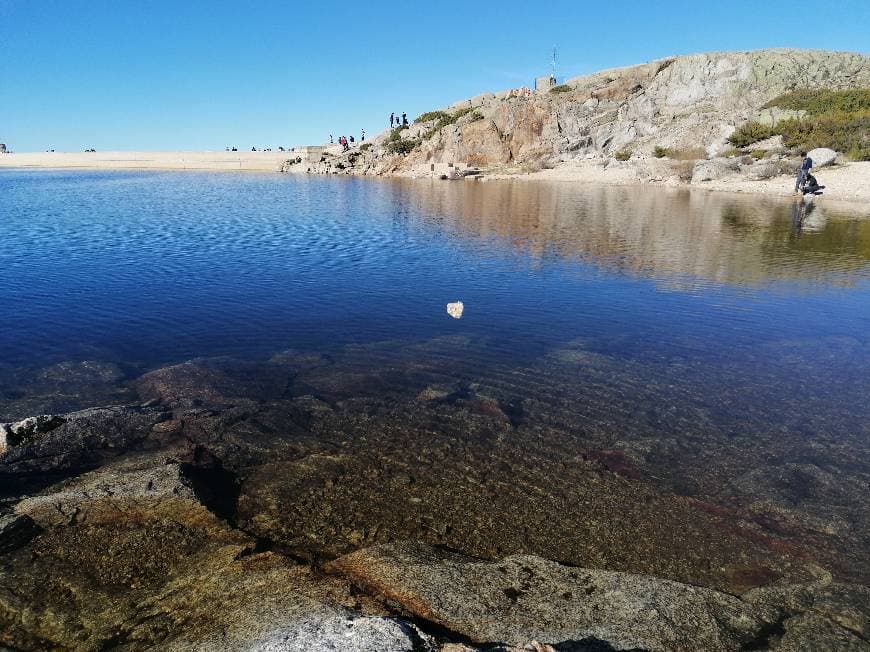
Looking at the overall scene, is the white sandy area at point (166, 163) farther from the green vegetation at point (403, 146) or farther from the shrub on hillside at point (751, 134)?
the shrub on hillside at point (751, 134)

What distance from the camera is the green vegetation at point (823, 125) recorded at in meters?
56.2

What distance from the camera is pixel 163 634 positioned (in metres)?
4.83

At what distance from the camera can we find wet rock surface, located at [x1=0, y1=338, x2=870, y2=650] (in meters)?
5.02

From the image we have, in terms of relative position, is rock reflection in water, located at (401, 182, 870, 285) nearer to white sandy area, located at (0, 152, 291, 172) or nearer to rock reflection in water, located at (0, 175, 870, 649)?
rock reflection in water, located at (0, 175, 870, 649)

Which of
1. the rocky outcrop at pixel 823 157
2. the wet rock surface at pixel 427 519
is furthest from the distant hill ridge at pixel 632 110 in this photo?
the wet rock surface at pixel 427 519

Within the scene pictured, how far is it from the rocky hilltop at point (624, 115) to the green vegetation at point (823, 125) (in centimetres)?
609

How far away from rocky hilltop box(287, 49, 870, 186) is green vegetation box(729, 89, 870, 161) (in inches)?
240

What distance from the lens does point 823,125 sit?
61531mm

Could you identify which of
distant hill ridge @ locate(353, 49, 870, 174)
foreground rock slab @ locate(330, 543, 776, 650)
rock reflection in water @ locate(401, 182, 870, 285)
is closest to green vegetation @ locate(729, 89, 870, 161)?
distant hill ridge @ locate(353, 49, 870, 174)

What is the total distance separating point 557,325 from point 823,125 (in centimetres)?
6426

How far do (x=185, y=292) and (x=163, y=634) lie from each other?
15673mm

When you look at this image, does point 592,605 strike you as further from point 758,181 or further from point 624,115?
point 624,115

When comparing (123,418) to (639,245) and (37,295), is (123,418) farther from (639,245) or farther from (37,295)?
(639,245)

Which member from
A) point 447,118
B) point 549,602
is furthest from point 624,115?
point 549,602
